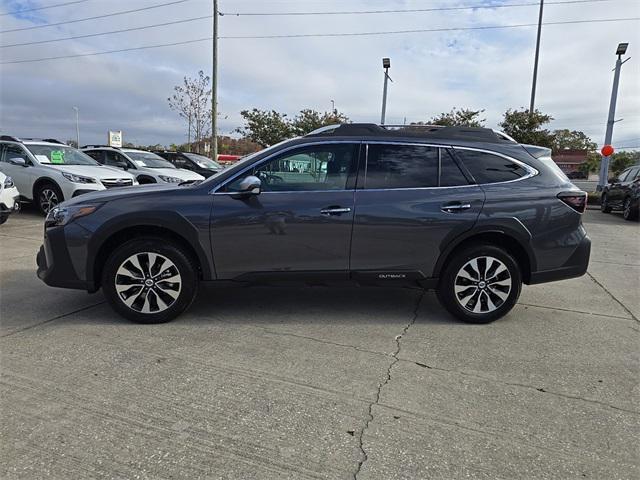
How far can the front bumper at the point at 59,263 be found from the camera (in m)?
4.07

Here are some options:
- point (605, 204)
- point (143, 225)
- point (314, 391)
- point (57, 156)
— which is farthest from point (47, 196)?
point (605, 204)

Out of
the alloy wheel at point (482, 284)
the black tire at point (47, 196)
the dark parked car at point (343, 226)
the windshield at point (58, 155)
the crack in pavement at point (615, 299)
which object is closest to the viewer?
the dark parked car at point (343, 226)

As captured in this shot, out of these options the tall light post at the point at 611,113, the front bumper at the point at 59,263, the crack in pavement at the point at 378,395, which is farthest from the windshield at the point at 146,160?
the tall light post at the point at 611,113

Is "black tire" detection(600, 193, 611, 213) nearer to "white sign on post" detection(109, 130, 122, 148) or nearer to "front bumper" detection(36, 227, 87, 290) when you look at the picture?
"front bumper" detection(36, 227, 87, 290)

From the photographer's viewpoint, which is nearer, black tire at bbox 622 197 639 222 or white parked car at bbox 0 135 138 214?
white parked car at bbox 0 135 138 214

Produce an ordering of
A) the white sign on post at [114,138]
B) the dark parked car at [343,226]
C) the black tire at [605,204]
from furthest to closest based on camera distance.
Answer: the white sign on post at [114,138] → the black tire at [605,204] → the dark parked car at [343,226]

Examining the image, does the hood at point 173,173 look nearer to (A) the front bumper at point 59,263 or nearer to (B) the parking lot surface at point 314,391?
(B) the parking lot surface at point 314,391

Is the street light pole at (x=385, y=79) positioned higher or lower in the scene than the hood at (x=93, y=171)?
higher

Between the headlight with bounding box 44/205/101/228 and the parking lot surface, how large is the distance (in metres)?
0.88

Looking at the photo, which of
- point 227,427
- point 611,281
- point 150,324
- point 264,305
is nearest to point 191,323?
point 150,324

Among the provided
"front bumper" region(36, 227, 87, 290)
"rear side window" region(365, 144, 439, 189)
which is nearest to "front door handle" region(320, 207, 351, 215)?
"rear side window" region(365, 144, 439, 189)

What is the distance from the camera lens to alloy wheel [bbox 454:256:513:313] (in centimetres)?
425

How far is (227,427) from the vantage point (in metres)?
2.67

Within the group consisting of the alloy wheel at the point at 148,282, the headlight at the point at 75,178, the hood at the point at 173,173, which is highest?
the hood at the point at 173,173
